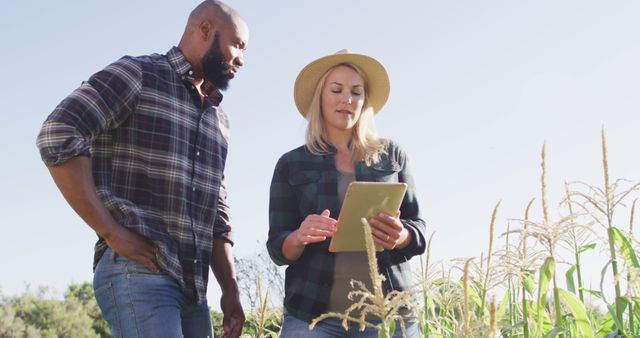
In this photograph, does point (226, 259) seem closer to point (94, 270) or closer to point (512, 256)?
point (94, 270)

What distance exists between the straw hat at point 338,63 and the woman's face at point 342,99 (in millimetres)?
89

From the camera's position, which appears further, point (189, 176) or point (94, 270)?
point (189, 176)

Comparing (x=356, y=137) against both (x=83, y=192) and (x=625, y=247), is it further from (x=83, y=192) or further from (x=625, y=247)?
(x=625, y=247)

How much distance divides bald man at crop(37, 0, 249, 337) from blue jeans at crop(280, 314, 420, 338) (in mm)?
389

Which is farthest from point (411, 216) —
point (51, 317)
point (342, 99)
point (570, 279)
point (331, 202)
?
point (51, 317)

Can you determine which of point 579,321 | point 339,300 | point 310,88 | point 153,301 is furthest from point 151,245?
point 579,321

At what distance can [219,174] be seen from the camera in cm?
328

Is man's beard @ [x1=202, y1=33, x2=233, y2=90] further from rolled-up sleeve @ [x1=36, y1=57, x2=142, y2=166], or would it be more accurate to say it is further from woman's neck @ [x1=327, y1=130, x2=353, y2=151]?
woman's neck @ [x1=327, y1=130, x2=353, y2=151]

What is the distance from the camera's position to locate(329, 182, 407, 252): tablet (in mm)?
2588

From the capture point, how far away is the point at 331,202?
3.16 m

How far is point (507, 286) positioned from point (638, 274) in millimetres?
843

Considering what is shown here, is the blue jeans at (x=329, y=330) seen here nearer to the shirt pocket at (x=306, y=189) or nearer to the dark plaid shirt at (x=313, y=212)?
the dark plaid shirt at (x=313, y=212)

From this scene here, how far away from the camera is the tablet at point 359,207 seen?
259 centimetres

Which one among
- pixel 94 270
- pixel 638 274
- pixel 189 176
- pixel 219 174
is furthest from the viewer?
pixel 219 174
